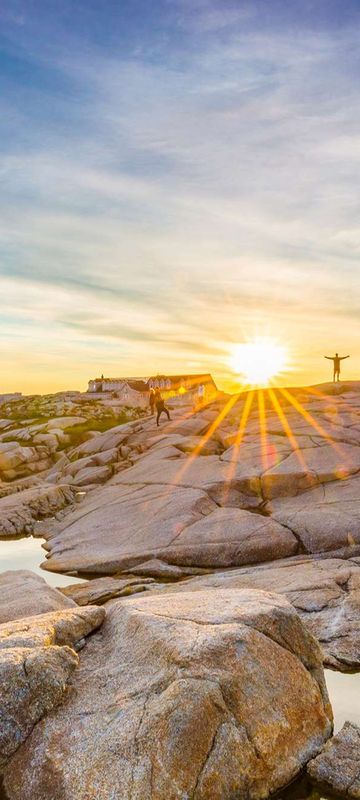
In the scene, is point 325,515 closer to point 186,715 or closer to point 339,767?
point 339,767

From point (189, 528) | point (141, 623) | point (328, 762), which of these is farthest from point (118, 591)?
point (328, 762)

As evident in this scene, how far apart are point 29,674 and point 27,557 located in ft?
64.8

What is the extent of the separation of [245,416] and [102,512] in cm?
1688

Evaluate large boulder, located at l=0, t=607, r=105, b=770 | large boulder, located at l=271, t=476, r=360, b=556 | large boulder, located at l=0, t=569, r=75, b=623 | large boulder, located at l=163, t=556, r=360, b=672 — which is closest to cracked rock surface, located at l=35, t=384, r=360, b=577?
large boulder, located at l=271, t=476, r=360, b=556

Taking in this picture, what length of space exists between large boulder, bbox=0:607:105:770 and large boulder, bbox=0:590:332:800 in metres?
0.21

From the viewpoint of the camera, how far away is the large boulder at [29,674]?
9.33 meters

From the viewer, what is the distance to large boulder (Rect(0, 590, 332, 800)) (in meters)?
8.69

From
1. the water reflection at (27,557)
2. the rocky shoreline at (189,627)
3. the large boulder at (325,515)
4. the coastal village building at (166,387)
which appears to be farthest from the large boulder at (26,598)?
the coastal village building at (166,387)

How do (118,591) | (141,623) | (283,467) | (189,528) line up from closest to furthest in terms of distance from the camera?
(141,623) < (118,591) < (189,528) < (283,467)

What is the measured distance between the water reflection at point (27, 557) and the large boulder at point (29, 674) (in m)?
13.2

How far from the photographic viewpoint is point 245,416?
146 ft

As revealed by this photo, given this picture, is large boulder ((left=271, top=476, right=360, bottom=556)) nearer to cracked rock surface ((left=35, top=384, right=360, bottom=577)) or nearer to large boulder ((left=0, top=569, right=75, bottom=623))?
cracked rock surface ((left=35, top=384, right=360, bottom=577))

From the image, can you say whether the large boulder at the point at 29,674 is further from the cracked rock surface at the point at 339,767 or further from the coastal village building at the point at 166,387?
the coastal village building at the point at 166,387

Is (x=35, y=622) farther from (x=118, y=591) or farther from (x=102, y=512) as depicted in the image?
(x=102, y=512)
